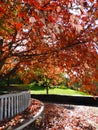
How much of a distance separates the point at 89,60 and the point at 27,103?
3.79m

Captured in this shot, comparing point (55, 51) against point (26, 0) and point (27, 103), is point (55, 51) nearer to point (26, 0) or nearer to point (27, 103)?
point (27, 103)

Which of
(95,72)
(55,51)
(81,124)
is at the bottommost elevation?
(81,124)

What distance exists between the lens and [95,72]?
359 inches

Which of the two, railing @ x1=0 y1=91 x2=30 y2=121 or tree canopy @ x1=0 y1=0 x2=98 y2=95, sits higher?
tree canopy @ x1=0 y1=0 x2=98 y2=95

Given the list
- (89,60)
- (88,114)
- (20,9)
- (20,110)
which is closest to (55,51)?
(89,60)

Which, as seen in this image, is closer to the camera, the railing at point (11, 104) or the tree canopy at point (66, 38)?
the tree canopy at point (66, 38)

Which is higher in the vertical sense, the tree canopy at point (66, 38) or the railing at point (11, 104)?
the tree canopy at point (66, 38)

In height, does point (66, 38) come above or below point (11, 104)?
above

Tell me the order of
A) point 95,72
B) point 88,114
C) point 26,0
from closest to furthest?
point 26,0
point 95,72
point 88,114

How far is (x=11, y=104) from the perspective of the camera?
9680 mm

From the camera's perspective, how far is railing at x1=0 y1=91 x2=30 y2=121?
9227 mm

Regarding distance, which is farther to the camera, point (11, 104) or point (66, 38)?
point (11, 104)

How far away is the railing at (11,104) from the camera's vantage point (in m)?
9.23

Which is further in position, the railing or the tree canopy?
the railing
